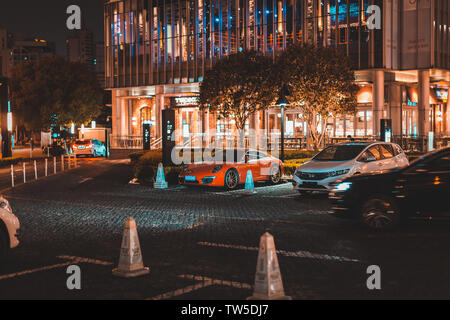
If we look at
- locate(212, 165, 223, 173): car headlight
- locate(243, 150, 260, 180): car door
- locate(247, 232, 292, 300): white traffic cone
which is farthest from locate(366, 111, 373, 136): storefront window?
locate(247, 232, 292, 300): white traffic cone

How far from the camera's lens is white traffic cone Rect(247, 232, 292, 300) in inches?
225

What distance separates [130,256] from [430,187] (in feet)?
18.6

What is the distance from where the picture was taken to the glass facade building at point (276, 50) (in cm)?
4131

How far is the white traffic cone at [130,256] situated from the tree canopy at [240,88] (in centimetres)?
2111

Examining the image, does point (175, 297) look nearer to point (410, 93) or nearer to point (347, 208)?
point (347, 208)

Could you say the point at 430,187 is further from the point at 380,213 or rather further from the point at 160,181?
the point at 160,181

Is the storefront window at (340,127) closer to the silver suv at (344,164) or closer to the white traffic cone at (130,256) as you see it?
the silver suv at (344,164)

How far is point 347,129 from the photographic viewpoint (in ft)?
149

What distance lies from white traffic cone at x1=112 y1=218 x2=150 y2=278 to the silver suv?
8.87m

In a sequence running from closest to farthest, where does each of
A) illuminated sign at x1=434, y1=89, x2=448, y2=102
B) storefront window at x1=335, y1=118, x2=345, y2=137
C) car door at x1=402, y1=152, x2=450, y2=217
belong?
car door at x1=402, y1=152, x2=450, y2=217 → storefront window at x1=335, y1=118, x2=345, y2=137 → illuminated sign at x1=434, y1=89, x2=448, y2=102

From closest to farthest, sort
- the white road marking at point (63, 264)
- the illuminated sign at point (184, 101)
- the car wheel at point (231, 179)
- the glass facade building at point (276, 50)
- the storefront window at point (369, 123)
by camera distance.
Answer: the white road marking at point (63, 264)
the car wheel at point (231, 179)
the glass facade building at point (276, 50)
the storefront window at point (369, 123)
the illuminated sign at point (184, 101)

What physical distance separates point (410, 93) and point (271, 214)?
123 feet

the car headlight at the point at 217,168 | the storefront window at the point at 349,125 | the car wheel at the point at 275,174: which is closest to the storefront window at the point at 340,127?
the storefront window at the point at 349,125

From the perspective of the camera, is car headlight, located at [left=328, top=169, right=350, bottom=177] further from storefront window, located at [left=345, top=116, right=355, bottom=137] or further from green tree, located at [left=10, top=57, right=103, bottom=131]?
green tree, located at [left=10, top=57, right=103, bottom=131]
